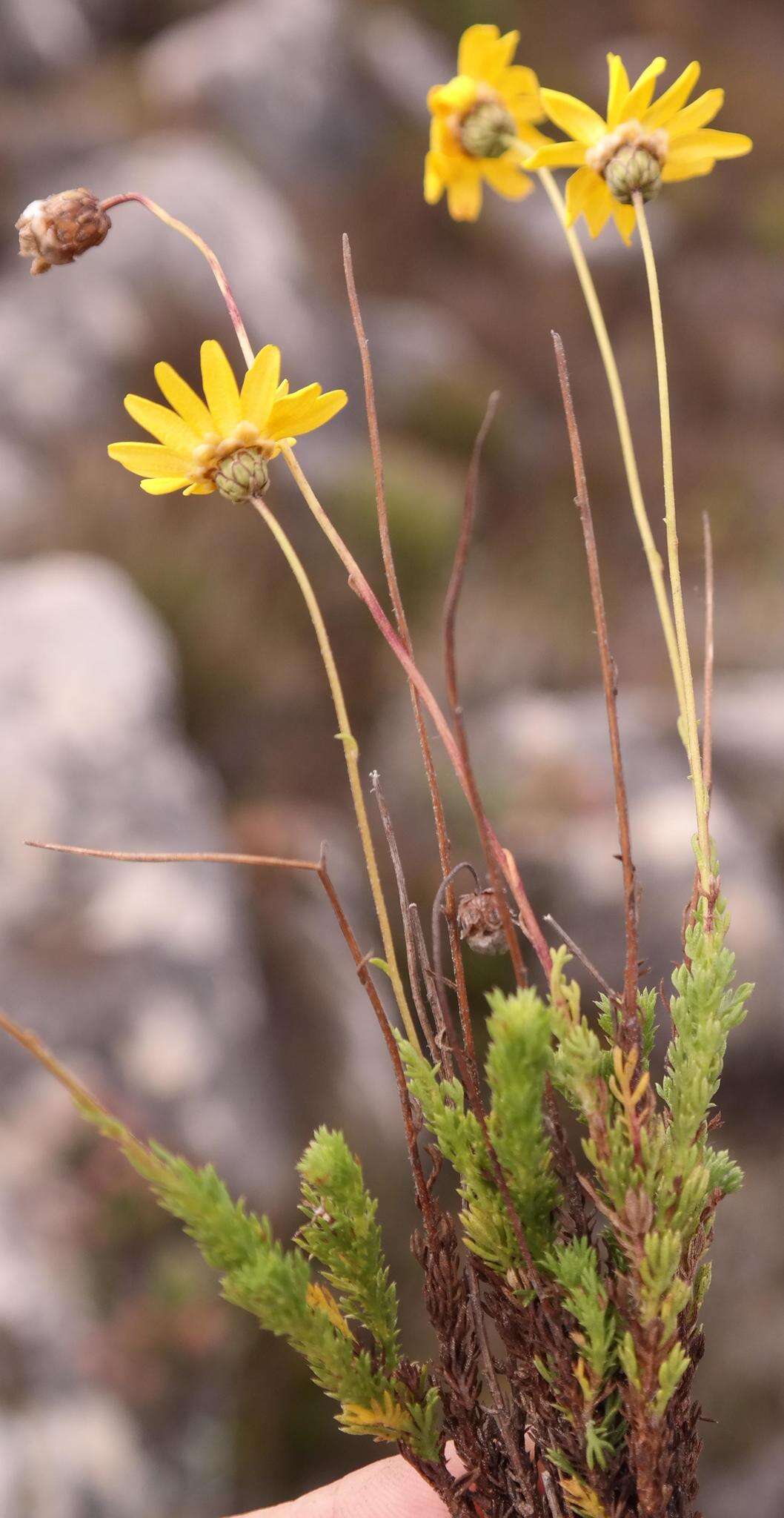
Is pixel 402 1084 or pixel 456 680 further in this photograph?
pixel 402 1084

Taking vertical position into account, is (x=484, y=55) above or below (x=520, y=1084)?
above

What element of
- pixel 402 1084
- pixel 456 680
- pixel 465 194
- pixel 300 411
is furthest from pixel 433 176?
pixel 402 1084

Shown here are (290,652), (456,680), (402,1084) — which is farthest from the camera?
(290,652)

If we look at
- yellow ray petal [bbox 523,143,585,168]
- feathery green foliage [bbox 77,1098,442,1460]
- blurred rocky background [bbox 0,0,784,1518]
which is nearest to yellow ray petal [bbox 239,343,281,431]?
yellow ray petal [bbox 523,143,585,168]

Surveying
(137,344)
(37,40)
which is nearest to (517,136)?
(137,344)

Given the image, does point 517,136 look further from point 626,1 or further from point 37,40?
point 626,1

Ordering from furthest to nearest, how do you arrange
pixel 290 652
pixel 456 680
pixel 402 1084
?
1. pixel 290 652
2. pixel 402 1084
3. pixel 456 680

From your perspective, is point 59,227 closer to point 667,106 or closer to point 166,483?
point 166,483
